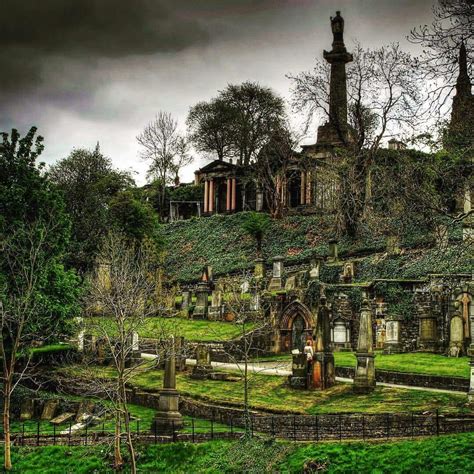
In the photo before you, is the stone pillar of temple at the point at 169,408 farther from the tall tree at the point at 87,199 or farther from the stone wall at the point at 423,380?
the tall tree at the point at 87,199

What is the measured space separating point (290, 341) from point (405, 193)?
1806cm

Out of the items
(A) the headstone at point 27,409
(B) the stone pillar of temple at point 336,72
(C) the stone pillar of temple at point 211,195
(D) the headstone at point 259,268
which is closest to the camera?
(A) the headstone at point 27,409

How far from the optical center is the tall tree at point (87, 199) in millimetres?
51906

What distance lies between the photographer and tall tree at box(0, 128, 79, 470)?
3259 centimetres

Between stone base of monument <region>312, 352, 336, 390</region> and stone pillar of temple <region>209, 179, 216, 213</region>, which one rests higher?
stone pillar of temple <region>209, 179, 216, 213</region>

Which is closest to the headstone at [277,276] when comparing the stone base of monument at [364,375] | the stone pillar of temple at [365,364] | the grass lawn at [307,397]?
the grass lawn at [307,397]

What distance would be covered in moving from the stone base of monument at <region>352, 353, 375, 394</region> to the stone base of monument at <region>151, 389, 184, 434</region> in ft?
19.9

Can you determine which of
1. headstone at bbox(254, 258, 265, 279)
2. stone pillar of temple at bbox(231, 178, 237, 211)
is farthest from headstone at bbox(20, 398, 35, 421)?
stone pillar of temple at bbox(231, 178, 237, 211)

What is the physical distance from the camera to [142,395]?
3114 centimetres

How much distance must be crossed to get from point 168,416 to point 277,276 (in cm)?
2401

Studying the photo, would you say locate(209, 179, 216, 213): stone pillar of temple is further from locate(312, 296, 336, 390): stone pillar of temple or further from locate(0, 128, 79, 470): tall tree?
locate(312, 296, 336, 390): stone pillar of temple

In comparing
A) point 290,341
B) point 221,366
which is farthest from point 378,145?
point 221,366

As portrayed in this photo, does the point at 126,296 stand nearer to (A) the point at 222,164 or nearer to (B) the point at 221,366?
(B) the point at 221,366

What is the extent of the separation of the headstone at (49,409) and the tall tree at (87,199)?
15.3m
